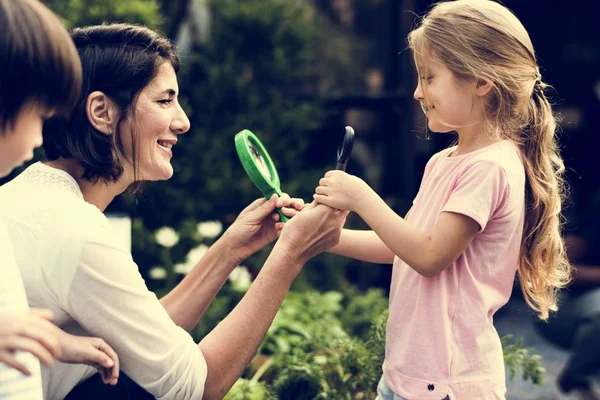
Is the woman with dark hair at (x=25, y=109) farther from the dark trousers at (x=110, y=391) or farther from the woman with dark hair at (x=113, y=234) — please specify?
the dark trousers at (x=110, y=391)

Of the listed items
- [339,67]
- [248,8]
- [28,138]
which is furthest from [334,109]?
[28,138]

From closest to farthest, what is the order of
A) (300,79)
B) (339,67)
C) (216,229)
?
(216,229) < (300,79) < (339,67)

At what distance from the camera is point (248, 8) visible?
4.29 meters

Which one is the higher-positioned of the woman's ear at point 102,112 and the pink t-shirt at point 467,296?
the woman's ear at point 102,112

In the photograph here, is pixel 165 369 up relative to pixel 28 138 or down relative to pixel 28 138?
down

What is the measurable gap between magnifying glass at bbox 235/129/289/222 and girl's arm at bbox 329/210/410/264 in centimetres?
17

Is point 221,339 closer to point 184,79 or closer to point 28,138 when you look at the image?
point 28,138

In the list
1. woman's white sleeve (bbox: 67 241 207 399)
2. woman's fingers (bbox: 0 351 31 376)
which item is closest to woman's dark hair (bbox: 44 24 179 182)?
woman's white sleeve (bbox: 67 241 207 399)

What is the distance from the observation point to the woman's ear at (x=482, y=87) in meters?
1.96

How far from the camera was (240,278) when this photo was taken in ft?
12.1

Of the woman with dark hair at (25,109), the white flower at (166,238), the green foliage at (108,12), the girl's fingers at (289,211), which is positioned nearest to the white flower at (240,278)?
the white flower at (166,238)

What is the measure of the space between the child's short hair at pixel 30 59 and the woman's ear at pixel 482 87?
3.11ft

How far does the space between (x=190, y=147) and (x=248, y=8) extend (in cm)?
82

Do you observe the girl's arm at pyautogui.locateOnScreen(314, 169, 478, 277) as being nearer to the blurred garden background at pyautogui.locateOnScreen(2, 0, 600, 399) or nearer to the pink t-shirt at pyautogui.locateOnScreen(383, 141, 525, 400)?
the pink t-shirt at pyautogui.locateOnScreen(383, 141, 525, 400)
